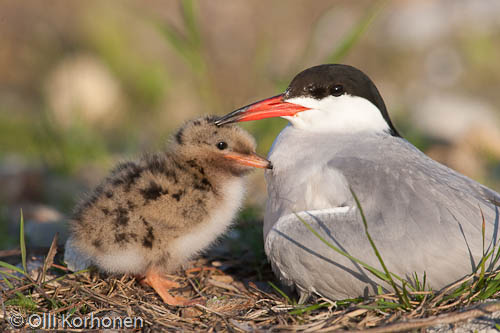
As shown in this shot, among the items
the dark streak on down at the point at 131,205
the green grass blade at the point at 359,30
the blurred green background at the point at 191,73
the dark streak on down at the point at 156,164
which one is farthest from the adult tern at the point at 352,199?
the blurred green background at the point at 191,73

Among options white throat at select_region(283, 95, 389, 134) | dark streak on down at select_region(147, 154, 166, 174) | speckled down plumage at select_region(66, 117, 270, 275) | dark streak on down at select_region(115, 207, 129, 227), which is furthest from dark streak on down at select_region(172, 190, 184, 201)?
white throat at select_region(283, 95, 389, 134)

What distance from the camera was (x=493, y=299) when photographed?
3.28m

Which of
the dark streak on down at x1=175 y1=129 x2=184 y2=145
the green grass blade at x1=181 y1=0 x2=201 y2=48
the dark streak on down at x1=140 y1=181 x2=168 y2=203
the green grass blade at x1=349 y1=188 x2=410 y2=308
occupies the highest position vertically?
the green grass blade at x1=181 y1=0 x2=201 y2=48

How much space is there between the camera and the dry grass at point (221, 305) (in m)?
3.18

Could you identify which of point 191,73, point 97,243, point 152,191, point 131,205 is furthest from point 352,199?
point 191,73

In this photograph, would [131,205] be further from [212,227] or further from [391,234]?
[391,234]

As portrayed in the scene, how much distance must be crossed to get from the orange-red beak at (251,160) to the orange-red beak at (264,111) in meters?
0.24

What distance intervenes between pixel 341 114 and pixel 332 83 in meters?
0.22

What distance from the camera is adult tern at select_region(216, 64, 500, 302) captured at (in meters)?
3.24

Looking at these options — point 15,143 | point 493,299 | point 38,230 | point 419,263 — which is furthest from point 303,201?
point 15,143

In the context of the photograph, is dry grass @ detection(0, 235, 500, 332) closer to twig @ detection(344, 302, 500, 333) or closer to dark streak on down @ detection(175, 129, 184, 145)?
twig @ detection(344, 302, 500, 333)

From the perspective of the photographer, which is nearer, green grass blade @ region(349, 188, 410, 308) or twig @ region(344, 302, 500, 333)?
twig @ region(344, 302, 500, 333)

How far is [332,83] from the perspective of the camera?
3949mm

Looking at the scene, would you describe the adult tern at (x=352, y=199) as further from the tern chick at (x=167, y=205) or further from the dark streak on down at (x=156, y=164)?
the dark streak on down at (x=156, y=164)
